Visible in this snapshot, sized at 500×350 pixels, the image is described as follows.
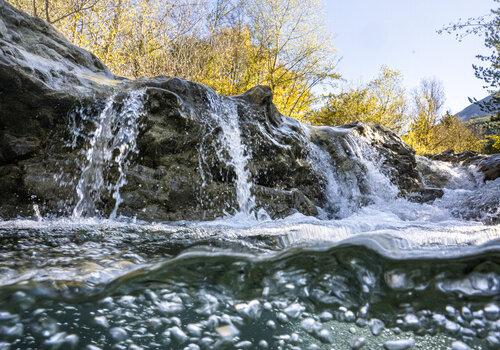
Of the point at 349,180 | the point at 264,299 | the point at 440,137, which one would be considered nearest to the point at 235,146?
the point at 349,180

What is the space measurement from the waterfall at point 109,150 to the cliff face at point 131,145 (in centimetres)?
2

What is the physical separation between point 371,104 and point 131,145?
25.3m

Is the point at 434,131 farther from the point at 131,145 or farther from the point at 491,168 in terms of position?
the point at 131,145

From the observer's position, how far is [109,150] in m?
6.30

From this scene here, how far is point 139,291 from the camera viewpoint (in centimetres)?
200

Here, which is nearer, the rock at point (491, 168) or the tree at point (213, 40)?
the rock at point (491, 168)

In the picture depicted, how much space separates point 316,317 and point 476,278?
2.68 feet

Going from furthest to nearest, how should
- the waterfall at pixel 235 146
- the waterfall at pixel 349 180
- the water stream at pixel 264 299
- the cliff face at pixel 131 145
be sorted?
1. the waterfall at pixel 349 180
2. the waterfall at pixel 235 146
3. the cliff face at pixel 131 145
4. the water stream at pixel 264 299

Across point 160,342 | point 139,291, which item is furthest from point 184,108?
point 160,342

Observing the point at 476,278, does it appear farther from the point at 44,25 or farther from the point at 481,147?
the point at 481,147

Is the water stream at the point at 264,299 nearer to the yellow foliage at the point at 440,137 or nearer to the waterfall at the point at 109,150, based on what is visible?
the waterfall at the point at 109,150

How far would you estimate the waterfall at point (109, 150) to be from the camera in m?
6.03

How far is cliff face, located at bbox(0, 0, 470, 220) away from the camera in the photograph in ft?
19.3

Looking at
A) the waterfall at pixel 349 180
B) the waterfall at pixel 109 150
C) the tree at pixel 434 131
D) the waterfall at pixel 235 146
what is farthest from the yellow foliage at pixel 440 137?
the waterfall at pixel 109 150
